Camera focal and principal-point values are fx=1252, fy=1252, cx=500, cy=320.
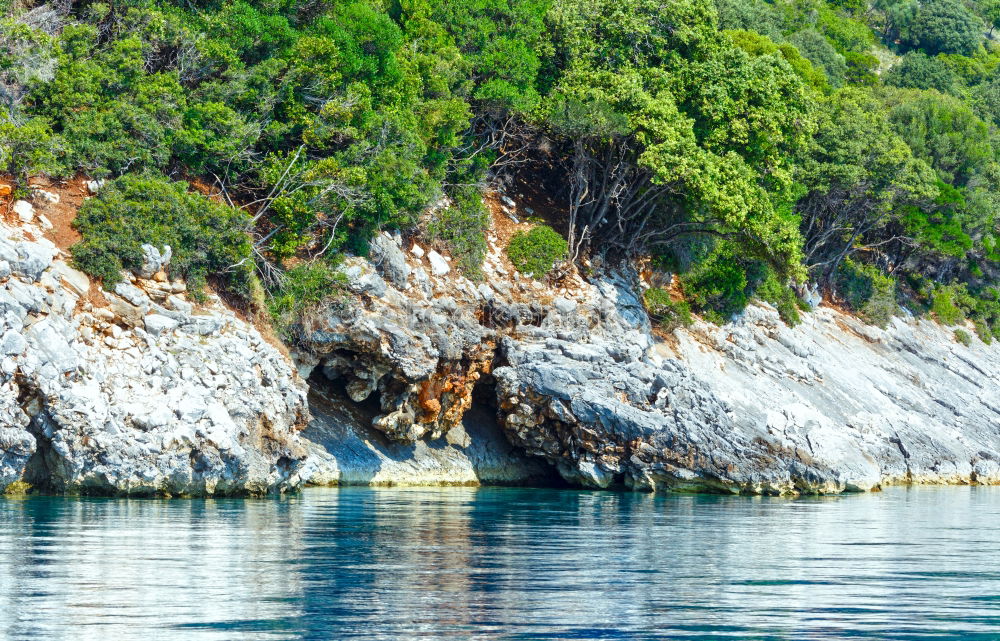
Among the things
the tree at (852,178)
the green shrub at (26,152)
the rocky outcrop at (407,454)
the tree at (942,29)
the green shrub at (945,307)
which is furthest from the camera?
the tree at (942,29)

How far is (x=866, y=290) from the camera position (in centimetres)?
6222

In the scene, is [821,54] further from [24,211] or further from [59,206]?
[24,211]

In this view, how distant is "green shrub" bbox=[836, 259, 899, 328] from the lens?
60.6 metres

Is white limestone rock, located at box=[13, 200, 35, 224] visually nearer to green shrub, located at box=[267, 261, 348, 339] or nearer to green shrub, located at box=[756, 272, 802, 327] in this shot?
green shrub, located at box=[267, 261, 348, 339]

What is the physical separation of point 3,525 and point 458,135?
26056 millimetres

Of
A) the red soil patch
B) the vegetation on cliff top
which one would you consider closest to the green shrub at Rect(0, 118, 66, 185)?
the vegetation on cliff top

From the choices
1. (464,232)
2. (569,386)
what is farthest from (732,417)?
(464,232)

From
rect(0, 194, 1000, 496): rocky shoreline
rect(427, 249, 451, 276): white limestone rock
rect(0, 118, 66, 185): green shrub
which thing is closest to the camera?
rect(0, 194, 1000, 496): rocky shoreline

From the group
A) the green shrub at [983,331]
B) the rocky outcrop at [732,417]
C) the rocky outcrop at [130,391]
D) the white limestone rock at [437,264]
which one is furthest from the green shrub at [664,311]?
the green shrub at [983,331]

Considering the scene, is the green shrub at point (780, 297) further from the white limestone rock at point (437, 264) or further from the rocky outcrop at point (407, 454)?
the white limestone rock at point (437, 264)

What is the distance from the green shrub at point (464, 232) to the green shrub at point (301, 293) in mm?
5718

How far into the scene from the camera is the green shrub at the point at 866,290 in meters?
60.6

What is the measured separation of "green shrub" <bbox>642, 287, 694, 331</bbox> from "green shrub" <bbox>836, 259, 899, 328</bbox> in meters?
17.3

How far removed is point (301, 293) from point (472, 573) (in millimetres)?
18518
